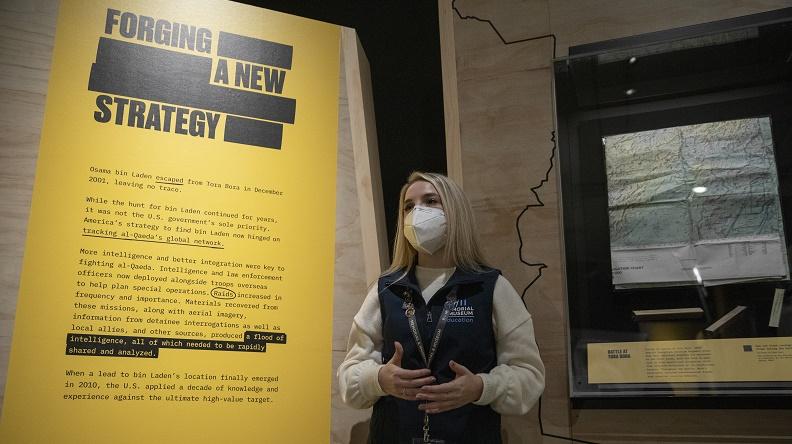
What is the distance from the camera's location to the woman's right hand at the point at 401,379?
1.73 metres

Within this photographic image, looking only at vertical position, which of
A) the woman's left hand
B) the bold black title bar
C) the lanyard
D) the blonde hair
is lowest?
the woman's left hand

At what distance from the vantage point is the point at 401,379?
1.74 metres

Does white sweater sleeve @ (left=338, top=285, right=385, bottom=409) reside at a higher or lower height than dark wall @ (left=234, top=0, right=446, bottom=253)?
lower

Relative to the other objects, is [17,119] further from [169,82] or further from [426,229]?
[426,229]

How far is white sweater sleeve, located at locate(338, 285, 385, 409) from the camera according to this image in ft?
6.03

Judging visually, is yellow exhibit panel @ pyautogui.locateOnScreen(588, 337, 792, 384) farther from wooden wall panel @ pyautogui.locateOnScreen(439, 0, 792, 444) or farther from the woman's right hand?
the woman's right hand

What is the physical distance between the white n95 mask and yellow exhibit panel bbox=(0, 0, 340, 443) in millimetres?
410

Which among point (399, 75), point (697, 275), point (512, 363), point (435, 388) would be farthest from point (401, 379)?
point (399, 75)

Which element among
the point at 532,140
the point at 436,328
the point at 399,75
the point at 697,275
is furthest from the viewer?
the point at 399,75

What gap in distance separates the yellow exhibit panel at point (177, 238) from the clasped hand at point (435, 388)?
0.47 meters

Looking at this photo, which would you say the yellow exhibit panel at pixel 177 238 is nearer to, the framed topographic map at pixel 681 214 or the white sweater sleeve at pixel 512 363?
the white sweater sleeve at pixel 512 363

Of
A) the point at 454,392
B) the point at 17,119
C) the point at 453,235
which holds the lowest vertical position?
the point at 454,392

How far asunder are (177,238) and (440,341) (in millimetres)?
881

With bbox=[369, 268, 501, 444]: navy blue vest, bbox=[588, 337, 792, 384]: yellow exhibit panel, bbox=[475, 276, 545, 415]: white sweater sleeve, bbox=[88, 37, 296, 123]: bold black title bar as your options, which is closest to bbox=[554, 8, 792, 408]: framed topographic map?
bbox=[588, 337, 792, 384]: yellow exhibit panel
